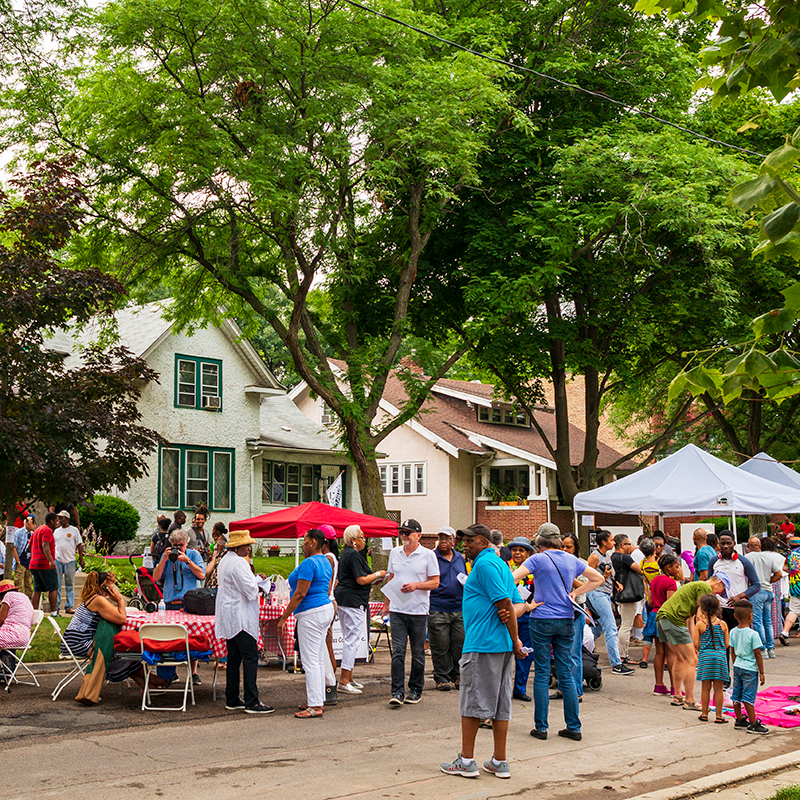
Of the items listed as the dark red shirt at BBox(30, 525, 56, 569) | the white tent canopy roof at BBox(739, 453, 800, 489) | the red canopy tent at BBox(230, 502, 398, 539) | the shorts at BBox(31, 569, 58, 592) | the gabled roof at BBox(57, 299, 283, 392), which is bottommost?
the shorts at BBox(31, 569, 58, 592)

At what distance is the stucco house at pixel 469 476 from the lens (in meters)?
35.8

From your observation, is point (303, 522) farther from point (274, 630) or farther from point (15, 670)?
point (15, 670)

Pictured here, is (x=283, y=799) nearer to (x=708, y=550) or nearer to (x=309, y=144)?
(x=708, y=550)

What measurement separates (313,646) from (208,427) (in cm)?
2097

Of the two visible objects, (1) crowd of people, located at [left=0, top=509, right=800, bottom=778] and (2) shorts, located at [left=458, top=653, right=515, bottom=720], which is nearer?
(2) shorts, located at [left=458, top=653, right=515, bottom=720]

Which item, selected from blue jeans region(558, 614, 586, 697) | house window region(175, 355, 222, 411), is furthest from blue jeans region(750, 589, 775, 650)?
house window region(175, 355, 222, 411)

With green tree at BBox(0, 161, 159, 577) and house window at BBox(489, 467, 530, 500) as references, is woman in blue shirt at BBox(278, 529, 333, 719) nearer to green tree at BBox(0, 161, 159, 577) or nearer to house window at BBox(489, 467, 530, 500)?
green tree at BBox(0, 161, 159, 577)

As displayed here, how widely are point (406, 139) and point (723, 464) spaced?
9.08 meters

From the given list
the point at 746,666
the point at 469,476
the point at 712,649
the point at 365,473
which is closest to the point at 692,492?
the point at 365,473

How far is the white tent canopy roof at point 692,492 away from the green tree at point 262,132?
17.6ft

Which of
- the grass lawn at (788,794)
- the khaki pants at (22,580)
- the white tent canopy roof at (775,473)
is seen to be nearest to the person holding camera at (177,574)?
the khaki pants at (22,580)

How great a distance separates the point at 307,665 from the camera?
32.7 feet

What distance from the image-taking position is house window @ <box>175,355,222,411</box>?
2972 centimetres

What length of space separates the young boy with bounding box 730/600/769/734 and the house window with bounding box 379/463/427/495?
27.5 m
